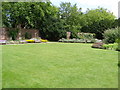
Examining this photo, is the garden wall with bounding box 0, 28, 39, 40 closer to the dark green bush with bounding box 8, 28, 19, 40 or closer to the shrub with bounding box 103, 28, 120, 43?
the dark green bush with bounding box 8, 28, 19, 40

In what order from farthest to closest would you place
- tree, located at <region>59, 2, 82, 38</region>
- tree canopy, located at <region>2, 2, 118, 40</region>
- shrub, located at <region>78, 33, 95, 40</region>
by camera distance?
tree, located at <region>59, 2, 82, 38</region>
shrub, located at <region>78, 33, 95, 40</region>
tree canopy, located at <region>2, 2, 118, 40</region>

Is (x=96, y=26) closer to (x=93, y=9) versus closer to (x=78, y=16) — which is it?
(x=78, y=16)

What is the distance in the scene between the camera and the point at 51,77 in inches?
171

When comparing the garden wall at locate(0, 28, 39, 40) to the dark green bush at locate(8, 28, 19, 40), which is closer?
the garden wall at locate(0, 28, 39, 40)

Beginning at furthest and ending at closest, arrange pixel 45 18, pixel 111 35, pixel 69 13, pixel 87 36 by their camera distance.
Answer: pixel 69 13 → pixel 45 18 → pixel 87 36 → pixel 111 35

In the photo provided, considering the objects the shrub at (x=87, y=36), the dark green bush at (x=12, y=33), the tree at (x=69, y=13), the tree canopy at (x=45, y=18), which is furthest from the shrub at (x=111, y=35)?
the tree at (x=69, y=13)

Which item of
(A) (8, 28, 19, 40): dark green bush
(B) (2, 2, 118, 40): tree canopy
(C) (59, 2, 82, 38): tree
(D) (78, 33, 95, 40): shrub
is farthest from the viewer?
(C) (59, 2, 82, 38): tree

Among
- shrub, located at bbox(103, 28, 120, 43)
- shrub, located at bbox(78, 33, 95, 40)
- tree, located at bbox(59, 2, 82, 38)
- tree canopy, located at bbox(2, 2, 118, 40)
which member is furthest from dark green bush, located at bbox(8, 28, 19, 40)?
shrub, located at bbox(103, 28, 120, 43)

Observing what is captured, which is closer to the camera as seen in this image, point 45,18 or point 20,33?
point 20,33

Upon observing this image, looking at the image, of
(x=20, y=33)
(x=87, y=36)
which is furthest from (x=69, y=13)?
(x=20, y=33)

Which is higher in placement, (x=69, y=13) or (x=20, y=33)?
(x=69, y=13)

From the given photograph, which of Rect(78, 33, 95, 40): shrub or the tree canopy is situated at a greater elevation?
the tree canopy

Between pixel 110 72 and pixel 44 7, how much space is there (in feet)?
70.9

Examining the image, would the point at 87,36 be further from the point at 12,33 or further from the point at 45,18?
the point at 12,33
